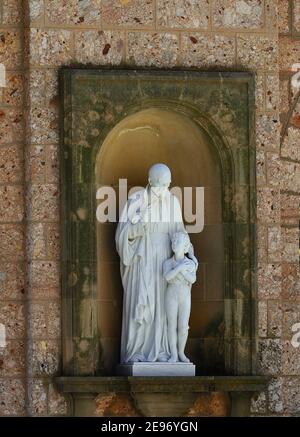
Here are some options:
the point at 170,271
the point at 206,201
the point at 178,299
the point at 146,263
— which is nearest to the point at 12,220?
the point at 146,263

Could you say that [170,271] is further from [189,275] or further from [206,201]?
[206,201]

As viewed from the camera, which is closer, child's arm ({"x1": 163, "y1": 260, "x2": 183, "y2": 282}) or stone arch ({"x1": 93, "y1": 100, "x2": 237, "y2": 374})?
child's arm ({"x1": 163, "y1": 260, "x2": 183, "y2": 282})

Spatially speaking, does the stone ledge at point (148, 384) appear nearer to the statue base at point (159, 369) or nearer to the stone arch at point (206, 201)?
the statue base at point (159, 369)

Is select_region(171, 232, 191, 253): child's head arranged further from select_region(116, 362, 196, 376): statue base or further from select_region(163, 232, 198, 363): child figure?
select_region(116, 362, 196, 376): statue base

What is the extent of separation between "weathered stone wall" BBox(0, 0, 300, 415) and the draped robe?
1.91 ft

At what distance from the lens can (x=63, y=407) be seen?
54.4 feet

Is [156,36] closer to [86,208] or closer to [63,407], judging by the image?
[86,208]

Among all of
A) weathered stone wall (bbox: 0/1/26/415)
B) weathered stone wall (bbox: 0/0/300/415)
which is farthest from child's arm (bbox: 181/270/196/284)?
weathered stone wall (bbox: 0/1/26/415)

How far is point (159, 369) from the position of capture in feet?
54.4

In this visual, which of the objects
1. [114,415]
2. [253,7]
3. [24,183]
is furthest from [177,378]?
[253,7]

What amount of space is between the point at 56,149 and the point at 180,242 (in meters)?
1.27

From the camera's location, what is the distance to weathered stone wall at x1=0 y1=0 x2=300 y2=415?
54.7ft

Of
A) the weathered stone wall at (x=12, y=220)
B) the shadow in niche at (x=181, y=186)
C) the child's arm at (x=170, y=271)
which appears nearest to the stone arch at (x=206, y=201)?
the shadow in niche at (x=181, y=186)

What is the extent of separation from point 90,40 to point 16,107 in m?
0.82
